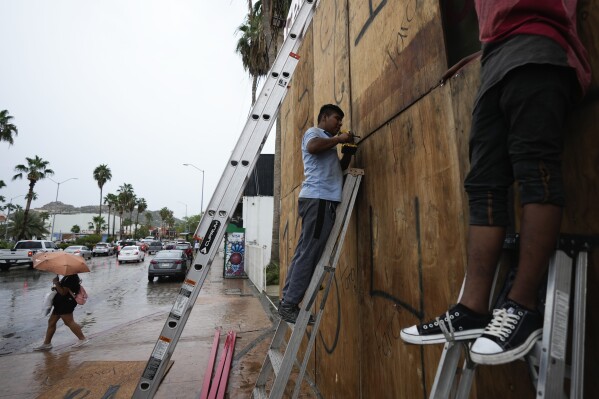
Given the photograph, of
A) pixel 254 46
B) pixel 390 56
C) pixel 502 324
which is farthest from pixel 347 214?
pixel 254 46

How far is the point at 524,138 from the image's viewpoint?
1057 millimetres

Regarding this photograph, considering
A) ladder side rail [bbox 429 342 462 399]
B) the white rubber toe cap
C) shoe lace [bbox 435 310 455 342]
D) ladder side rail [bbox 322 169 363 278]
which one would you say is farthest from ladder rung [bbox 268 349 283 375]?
the white rubber toe cap

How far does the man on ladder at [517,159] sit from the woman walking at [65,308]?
6994 millimetres

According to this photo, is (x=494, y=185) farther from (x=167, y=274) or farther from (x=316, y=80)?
(x=167, y=274)

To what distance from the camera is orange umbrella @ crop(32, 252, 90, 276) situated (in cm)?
576

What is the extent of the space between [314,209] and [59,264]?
231 inches

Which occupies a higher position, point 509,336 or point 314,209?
point 314,209

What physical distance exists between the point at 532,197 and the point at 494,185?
184 mm

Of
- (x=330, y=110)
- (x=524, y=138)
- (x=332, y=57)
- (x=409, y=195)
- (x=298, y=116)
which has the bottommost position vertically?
(x=409, y=195)

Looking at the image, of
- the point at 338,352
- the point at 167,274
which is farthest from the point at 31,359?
the point at 167,274

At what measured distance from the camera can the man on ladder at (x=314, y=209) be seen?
7.93ft

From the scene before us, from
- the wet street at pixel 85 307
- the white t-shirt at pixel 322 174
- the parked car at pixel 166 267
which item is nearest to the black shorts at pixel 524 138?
the white t-shirt at pixel 322 174

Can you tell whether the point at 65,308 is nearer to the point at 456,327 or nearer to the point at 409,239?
the point at 409,239

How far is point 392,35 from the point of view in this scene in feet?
8.01
